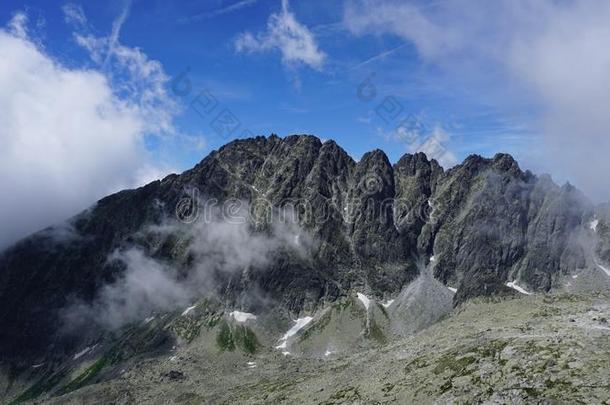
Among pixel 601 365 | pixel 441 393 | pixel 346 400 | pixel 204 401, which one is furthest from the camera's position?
pixel 204 401

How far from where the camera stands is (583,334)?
93625 mm

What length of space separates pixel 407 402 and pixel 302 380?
226ft

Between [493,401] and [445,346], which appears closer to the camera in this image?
[493,401]

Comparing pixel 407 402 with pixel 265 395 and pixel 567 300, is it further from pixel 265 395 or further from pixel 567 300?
pixel 567 300

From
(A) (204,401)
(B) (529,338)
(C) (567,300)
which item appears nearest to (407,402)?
(B) (529,338)

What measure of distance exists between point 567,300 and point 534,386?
388 feet

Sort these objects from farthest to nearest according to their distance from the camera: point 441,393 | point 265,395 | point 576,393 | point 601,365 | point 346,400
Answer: point 265,395, point 346,400, point 441,393, point 601,365, point 576,393

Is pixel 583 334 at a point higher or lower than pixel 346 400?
higher

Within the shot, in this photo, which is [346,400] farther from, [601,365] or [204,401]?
[204,401]

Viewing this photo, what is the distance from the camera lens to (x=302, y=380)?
160 meters

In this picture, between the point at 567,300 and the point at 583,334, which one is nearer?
the point at 583,334

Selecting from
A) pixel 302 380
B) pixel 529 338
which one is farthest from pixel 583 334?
pixel 302 380

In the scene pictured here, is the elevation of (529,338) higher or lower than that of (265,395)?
higher

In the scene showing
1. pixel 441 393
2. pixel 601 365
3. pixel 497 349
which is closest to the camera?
pixel 601 365
